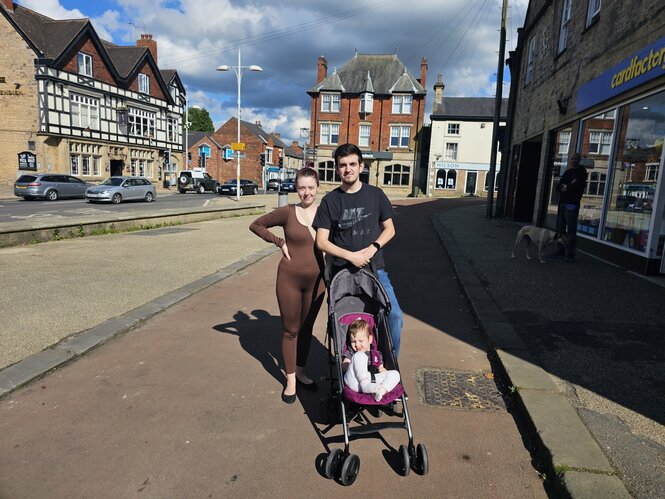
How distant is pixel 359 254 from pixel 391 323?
623mm

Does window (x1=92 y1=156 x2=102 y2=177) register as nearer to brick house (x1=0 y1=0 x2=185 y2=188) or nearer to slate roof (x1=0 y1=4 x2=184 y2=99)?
brick house (x1=0 y1=0 x2=185 y2=188)

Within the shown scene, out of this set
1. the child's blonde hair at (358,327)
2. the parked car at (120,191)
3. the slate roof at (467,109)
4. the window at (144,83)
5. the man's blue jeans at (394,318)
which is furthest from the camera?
the slate roof at (467,109)

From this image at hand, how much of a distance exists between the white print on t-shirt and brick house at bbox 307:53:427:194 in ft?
144

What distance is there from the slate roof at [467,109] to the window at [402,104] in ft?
11.3

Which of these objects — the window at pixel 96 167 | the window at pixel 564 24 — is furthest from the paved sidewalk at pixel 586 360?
the window at pixel 96 167

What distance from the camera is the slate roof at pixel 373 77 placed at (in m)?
46.9

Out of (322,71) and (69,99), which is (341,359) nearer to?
(69,99)

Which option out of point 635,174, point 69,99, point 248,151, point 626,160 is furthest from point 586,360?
point 248,151

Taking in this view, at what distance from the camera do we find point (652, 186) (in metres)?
7.45

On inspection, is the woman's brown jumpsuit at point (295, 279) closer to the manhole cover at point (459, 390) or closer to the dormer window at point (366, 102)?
the manhole cover at point (459, 390)

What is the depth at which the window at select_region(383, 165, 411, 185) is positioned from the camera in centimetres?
4738

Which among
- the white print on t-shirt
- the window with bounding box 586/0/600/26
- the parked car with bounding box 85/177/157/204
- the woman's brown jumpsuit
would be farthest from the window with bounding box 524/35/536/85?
the parked car with bounding box 85/177/157/204

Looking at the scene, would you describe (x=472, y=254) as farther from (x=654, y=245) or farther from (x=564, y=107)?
(x=564, y=107)

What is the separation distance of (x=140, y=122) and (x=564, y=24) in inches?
1531
